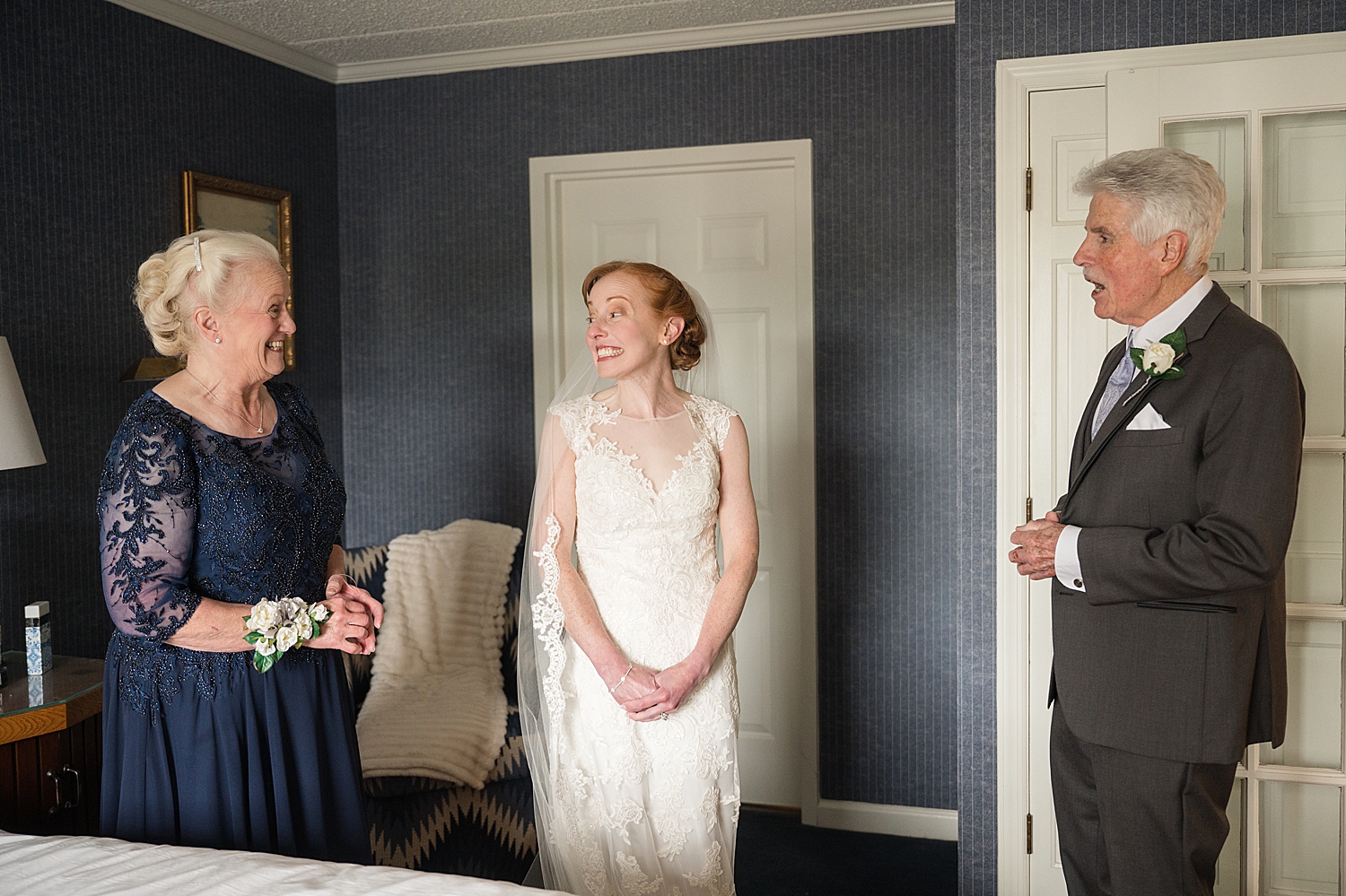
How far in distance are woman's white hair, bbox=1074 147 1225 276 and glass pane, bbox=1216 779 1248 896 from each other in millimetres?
1260

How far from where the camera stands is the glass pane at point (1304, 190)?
7.46 ft

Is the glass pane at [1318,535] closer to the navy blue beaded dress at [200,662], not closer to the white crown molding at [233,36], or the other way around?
the navy blue beaded dress at [200,662]

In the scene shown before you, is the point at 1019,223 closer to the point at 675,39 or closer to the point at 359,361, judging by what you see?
the point at 675,39

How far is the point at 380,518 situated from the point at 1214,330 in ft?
10.5

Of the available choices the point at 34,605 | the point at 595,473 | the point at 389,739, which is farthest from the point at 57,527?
the point at 595,473

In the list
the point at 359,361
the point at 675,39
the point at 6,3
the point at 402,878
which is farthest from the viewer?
the point at 359,361

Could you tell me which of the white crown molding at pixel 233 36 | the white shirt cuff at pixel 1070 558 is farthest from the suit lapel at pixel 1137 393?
the white crown molding at pixel 233 36

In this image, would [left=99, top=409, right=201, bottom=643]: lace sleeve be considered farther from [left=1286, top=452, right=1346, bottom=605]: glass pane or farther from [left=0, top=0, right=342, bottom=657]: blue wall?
[left=1286, top=452, right=1346, bottom=605]: glass pane

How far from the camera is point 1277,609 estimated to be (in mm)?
1872

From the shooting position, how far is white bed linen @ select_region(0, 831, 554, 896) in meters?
1.42

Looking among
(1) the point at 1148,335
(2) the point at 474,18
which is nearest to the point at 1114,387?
(1) the point at 1148,335

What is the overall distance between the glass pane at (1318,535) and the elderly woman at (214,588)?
6.54ft

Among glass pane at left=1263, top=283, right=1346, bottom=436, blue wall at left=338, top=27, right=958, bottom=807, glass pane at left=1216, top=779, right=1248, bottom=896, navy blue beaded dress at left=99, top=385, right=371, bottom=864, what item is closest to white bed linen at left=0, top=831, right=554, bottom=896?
navy blue beaded dress at left=99, top=385, right=371, bottom=864

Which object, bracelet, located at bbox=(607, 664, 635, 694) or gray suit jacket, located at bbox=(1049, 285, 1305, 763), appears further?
bracelet, located at bbox=(607, 664, 635, 694)
